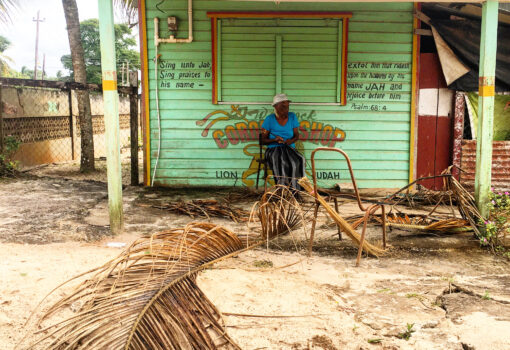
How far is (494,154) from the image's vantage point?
706 centimetres

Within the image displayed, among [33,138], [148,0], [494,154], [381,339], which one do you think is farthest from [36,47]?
[381,339]

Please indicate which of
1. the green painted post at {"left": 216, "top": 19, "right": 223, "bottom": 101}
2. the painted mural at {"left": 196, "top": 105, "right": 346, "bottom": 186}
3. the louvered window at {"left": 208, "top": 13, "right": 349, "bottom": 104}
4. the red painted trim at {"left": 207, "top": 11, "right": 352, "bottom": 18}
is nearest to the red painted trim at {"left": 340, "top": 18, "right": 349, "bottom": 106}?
the louvered window at {"left": 208, "top": 13, "right": 349, "bottom": 104}

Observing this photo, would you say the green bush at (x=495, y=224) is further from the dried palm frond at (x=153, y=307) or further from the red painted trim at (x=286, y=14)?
the red painted trim at (x=286, y=14)

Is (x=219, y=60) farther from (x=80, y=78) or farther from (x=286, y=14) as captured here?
(x=80, y=78)

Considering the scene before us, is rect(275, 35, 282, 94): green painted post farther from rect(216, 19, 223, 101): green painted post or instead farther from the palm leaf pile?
the palm leaf pile

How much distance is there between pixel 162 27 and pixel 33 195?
3.09m

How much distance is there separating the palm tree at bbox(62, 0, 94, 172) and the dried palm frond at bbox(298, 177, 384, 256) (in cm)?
635

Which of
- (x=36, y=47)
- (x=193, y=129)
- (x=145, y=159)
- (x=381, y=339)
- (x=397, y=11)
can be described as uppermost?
(x=36, y=47)

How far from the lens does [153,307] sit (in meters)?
2.07

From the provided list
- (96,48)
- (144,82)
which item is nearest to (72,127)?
(144,82)

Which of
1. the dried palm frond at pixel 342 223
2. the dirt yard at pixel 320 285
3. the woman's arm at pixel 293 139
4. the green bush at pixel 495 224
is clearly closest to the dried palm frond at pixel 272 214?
the dried palm frond at pixel 342 223

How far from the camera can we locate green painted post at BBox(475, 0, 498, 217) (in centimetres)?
445

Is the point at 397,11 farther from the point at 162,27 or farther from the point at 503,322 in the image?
the point at 503,322

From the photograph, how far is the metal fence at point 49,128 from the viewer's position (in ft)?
24.2
